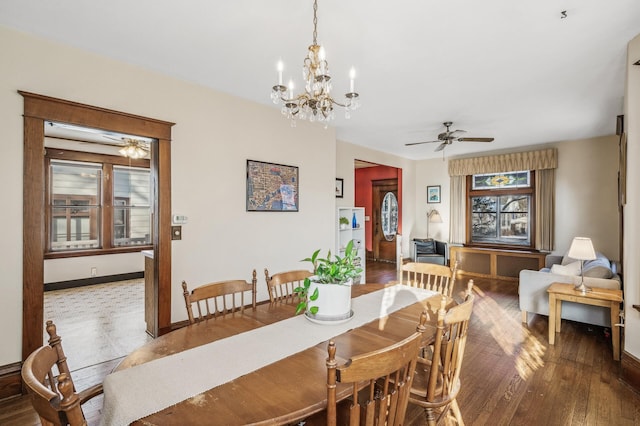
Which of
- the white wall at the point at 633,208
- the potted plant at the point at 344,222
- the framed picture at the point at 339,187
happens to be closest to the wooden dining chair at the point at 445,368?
the white wall at the point at 633,208

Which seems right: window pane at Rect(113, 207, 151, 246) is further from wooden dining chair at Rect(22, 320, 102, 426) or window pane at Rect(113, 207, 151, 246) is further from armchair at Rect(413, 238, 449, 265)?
wooden dining chair at Rect(22, 320, 102, 426)

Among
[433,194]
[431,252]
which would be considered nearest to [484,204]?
[433,194]

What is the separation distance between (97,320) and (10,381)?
1.54 metres

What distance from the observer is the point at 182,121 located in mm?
3258

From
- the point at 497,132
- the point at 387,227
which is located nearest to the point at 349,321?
the point at 497,132

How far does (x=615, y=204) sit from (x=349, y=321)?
6.03 metres

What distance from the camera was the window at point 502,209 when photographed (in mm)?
6328

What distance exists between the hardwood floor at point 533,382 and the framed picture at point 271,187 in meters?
2.19

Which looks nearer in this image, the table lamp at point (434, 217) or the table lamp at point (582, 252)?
the table lamp at point (582, 252)

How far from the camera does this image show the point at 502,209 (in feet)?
21.8

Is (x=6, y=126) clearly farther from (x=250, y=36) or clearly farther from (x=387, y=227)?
(x=387, y=227)

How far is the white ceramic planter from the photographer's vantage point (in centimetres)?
175

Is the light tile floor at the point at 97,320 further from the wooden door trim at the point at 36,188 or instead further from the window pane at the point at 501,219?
the window pane at the point at 501,219

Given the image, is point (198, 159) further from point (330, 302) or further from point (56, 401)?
point (56, 401)
